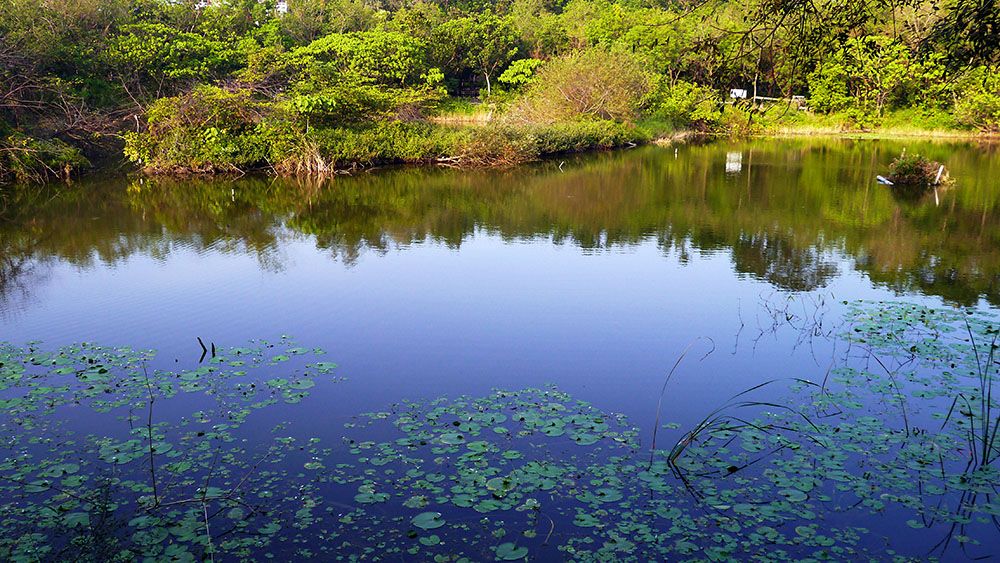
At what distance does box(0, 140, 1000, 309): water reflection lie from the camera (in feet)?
36.9

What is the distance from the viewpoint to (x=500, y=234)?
13789 millimetres

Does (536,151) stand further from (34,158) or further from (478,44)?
(478,44)

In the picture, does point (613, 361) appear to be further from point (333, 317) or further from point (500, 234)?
point (500, 234)

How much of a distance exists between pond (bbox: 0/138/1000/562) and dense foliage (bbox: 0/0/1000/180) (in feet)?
8.42

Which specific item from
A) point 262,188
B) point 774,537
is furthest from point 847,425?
point 262,188

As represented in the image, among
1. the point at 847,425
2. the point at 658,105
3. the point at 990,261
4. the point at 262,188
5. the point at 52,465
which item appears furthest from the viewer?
the point at 658,105

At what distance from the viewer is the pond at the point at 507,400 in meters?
4.19

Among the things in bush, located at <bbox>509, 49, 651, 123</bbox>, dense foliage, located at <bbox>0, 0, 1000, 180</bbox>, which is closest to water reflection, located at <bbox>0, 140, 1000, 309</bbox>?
dense foliage, located at <bbox>0, 0, 1000, 180</bbox>

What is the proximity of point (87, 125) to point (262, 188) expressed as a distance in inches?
240

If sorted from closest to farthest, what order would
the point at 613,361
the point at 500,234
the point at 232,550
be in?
the point at 232,550 < the point at 613,361 < the point at 500,234

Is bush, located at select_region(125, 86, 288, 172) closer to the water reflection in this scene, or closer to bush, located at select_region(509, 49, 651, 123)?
the water reflection

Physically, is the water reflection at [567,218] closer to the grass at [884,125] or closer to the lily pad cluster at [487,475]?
the lily pad cluster at [487,475]

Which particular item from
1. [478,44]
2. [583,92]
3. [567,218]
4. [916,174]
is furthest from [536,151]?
[478,44]

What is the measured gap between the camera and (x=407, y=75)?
45.0 m
